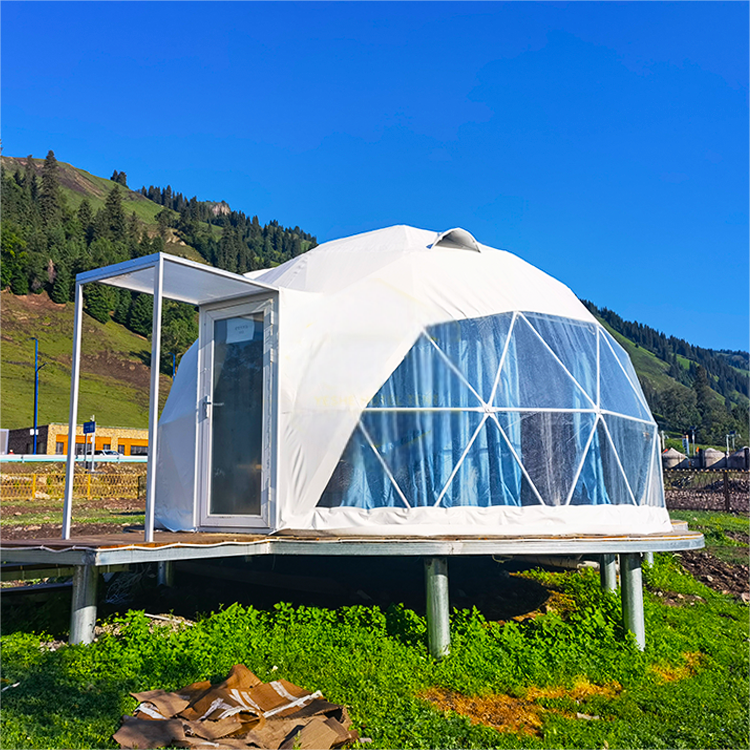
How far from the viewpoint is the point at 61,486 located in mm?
29953

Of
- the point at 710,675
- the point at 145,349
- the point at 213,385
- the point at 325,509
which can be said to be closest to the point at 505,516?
the point at 325,509

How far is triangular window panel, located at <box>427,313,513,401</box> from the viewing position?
766 cm

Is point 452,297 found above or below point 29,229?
below

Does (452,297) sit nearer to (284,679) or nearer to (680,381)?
(284,679)

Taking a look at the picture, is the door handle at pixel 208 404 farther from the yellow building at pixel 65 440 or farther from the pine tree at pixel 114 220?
the pine tree at pixel 114 220

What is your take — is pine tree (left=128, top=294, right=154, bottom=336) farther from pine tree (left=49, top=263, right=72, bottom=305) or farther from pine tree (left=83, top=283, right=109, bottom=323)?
pine tree (left=49, top=263, right=72, bottom=305)

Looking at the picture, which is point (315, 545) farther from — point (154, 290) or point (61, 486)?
point (61, 486)

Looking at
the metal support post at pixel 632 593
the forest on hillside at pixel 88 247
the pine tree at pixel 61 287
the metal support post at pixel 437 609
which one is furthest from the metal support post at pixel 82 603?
the pine tree at pixel 61 287

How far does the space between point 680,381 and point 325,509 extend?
182m

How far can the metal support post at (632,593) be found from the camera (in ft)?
23.8

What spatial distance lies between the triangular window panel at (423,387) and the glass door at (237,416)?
1.32 meters

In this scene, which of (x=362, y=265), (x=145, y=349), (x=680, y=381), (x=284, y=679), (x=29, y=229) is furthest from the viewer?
(x=680, y=381)

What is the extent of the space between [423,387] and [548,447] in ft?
4.98

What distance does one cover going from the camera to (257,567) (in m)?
8.70
